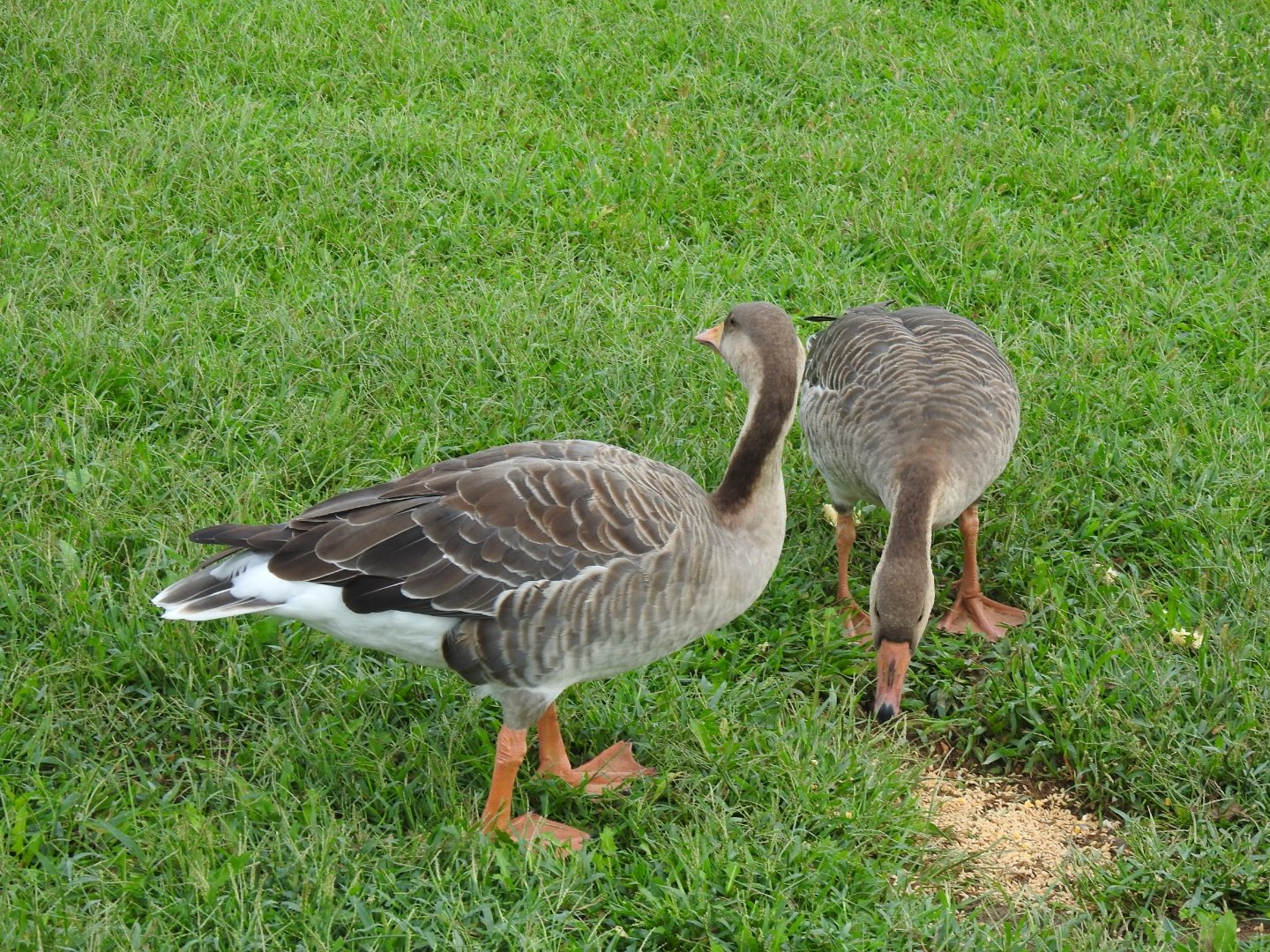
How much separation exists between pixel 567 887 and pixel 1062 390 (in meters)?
3.48

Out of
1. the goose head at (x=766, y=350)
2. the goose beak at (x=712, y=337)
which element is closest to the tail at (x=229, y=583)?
the goose head at (x=766, y=350)

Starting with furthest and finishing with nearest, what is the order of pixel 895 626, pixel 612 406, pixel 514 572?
pixel 612 406 < pixel 895 626 < pixel 514 572

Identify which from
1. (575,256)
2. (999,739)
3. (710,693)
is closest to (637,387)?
(575,256)

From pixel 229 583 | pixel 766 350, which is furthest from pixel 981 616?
pixel 229 583

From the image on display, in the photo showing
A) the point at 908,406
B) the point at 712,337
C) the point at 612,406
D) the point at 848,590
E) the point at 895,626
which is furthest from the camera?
the point at 612,406

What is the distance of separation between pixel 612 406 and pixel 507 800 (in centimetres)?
225

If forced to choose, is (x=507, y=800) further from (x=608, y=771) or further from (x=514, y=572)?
(x=514, y=572)

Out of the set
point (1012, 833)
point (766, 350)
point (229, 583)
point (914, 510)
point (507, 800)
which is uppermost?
point (766, 350)

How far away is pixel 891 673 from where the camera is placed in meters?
4.01

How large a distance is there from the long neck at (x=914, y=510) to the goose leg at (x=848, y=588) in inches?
21.4

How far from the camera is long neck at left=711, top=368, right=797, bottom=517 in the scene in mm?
3861

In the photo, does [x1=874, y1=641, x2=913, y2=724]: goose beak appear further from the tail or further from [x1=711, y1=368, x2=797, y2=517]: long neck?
the tail

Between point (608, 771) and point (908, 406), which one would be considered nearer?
point (608, 771)

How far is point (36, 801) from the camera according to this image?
3.62 metres
